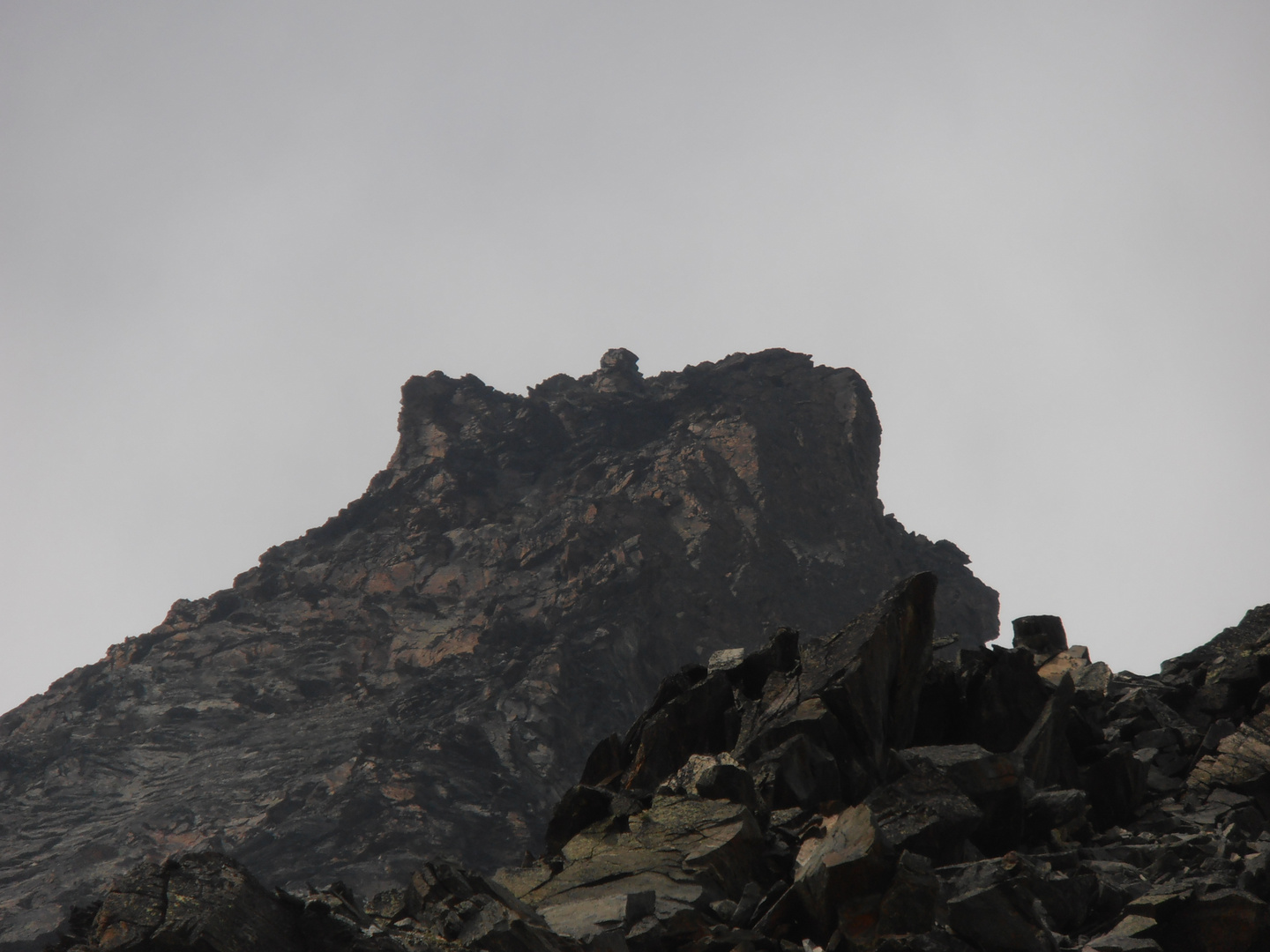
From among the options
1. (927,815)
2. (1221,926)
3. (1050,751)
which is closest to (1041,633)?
(1050,751)

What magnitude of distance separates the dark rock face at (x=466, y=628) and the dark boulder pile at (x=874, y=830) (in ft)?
208

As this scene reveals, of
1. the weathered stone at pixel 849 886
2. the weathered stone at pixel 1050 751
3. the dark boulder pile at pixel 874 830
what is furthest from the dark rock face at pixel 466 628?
the weathered stone at pixel 849 886

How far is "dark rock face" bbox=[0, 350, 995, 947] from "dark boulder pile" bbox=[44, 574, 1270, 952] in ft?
208

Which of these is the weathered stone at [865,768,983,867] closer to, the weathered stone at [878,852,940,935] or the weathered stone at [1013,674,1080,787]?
the weathered stone at [878,852,940,935]

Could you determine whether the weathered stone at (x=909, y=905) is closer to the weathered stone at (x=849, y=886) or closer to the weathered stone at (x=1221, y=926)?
the weathered stone at (x=849, y=886)

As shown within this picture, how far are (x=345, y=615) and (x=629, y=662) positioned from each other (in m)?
35.9

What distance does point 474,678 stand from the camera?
325 ft

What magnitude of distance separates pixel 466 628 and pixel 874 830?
92.0m

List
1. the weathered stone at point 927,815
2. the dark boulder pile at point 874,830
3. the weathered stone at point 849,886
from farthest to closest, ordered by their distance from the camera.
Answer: the weathered stone at point 927,815, the weathered stone at point 849,886, the dark boulder pile at point 874,830

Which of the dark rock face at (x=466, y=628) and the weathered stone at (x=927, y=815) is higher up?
the dark rock face at (x=466, y=628)

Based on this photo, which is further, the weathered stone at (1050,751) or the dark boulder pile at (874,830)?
the weathered stone at (1050,751)

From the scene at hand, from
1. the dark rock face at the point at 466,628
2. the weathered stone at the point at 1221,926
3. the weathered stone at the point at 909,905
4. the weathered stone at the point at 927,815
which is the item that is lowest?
the weathered stone at the point at 1221,926

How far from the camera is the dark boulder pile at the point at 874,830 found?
591 inches

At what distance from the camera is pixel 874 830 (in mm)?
16688
